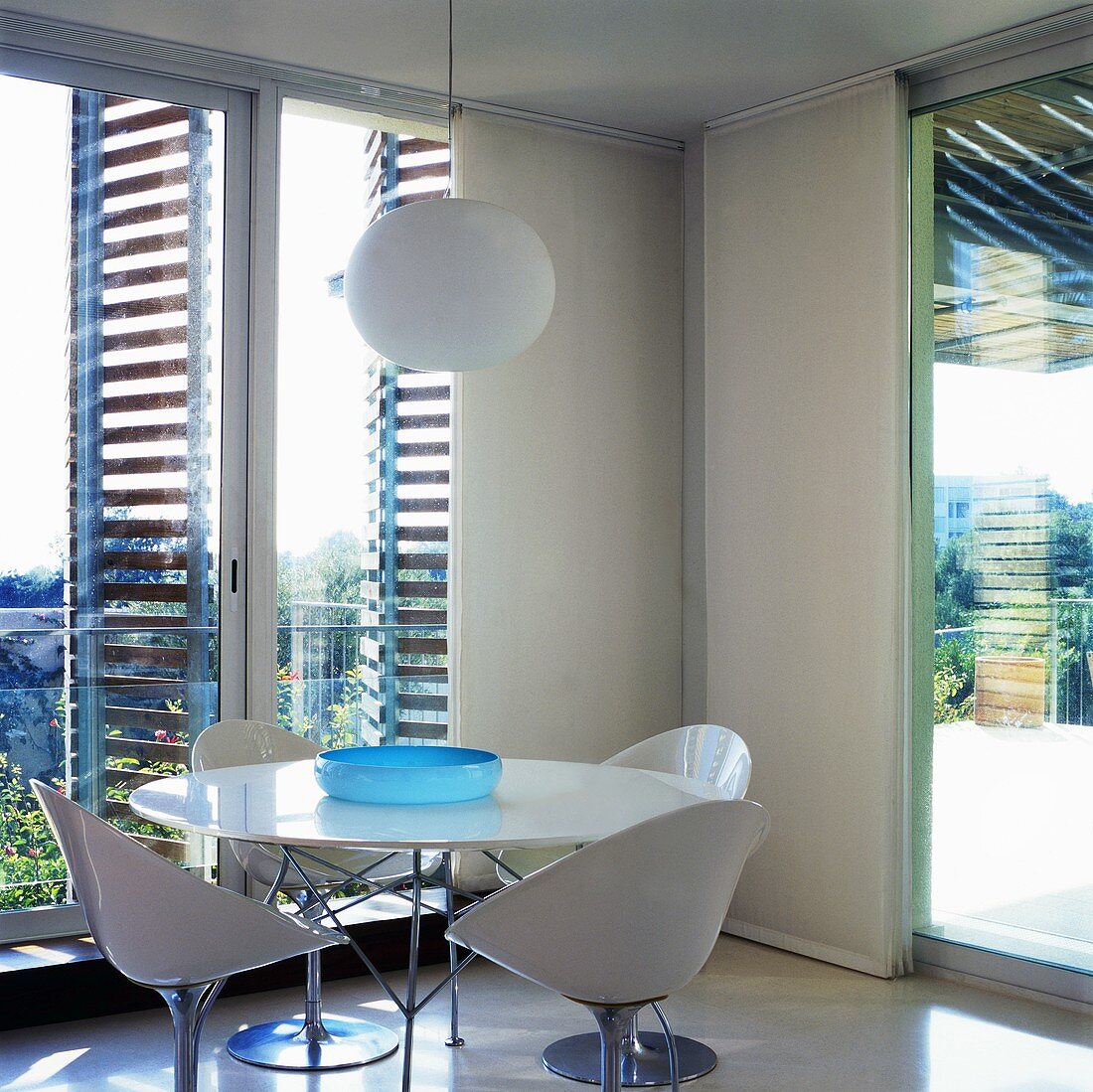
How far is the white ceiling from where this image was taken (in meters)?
3.54

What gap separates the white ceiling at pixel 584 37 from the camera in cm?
354

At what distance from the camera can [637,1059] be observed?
10.5 ft

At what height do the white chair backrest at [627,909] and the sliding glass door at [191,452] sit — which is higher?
the sliding glass door at [191,452]

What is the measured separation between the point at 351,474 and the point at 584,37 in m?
1.52

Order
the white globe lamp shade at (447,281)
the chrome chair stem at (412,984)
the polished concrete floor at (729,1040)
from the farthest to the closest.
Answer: the polished concrete floor at (729,1040)
the chrome chair stem at (412,984)
the white globe lamp shade at (447,281)

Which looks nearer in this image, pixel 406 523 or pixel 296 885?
pixel 296 885

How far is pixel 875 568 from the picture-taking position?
3.98 meters

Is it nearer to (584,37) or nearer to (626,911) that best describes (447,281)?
(626,911)

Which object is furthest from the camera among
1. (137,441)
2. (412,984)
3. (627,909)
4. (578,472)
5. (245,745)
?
(578,472)

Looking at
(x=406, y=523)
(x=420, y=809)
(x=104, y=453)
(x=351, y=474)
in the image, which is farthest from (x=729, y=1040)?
(x=104, y=453)

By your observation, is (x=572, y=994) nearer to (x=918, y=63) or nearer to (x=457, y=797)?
(x=457, y=797)

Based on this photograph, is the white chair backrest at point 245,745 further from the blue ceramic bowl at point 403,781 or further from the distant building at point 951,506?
the distant building at point 951,506

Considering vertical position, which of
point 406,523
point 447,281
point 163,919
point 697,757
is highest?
point 447,281

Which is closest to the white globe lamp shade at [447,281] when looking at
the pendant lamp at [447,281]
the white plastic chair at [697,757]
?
the pendant lamp at [447,281]
